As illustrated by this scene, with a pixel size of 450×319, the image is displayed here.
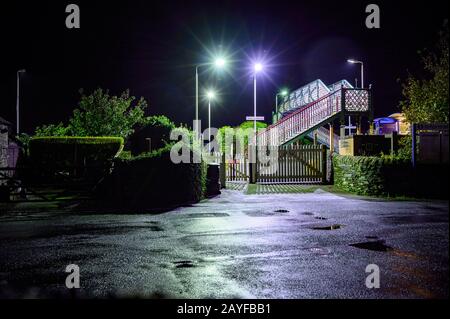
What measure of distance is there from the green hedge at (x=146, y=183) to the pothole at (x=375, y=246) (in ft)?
23.9

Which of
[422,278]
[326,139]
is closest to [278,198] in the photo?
[422,278]

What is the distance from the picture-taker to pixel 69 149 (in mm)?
25266

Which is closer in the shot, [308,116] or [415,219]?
[415,219]

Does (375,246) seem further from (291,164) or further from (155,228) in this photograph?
(291,164)

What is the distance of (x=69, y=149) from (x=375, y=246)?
21.8 meters

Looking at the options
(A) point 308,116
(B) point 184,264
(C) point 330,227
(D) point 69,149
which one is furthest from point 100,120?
(B) point 184,264

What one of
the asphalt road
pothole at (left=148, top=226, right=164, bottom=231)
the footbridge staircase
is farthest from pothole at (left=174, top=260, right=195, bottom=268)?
the footbridge staircase

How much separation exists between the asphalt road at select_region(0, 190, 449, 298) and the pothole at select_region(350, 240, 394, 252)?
33 millimetres

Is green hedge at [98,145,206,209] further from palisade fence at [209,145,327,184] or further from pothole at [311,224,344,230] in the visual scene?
palisade fence at [209,145,327,184]

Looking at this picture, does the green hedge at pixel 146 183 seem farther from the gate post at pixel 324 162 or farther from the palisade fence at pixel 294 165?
the gate post at pixel 324 162

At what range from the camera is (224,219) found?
10531mm

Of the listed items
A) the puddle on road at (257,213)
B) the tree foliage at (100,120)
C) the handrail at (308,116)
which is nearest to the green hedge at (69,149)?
the tree foliage at (100,120)

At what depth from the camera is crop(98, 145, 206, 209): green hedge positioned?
13.5 meters

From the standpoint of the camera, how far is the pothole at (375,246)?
703 centimetres
